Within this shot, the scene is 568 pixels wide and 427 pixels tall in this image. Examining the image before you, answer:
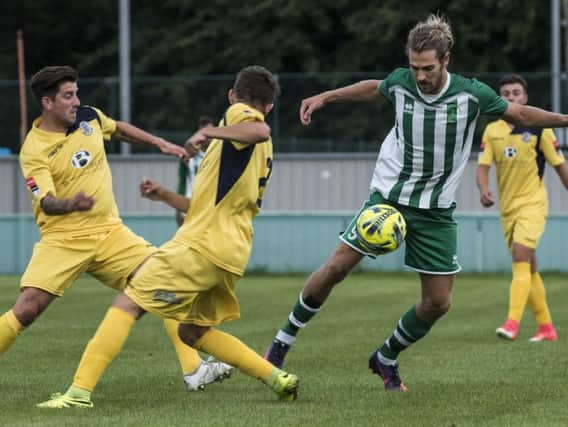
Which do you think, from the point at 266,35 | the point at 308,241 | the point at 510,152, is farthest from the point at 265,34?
the point at 510,152

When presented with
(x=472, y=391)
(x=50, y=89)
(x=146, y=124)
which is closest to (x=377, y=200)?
(x=472, y=391)

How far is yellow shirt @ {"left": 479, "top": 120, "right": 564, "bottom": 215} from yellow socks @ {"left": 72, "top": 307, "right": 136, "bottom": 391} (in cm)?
525

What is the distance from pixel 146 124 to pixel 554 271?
26.2 feet

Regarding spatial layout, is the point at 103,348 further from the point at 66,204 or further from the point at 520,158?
the point at 520,158

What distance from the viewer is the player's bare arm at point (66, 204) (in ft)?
26.0

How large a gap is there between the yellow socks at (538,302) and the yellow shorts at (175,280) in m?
4.92

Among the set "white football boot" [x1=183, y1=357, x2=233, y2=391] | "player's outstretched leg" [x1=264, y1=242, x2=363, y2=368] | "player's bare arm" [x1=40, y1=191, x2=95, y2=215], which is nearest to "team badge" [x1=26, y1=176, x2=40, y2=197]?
"player's bare arm" [x1=40, y1=191, x2=95, y2=215]

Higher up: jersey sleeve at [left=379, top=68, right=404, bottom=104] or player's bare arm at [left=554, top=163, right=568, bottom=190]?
jersey sleeve at [left=379, top=68, right=404, bottom=104]

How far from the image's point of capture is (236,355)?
8.34 meters

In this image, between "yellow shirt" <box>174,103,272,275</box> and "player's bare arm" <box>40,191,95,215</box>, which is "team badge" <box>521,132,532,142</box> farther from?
"player's bare arm" <box>40,191,95,215</box>

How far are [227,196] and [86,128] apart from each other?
138cm

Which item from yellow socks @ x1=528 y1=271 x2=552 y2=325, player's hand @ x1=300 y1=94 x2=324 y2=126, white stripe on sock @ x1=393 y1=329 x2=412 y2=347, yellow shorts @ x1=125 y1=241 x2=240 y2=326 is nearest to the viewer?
yellow shorts @ x1=125 y1=241 x2=240 y2=326

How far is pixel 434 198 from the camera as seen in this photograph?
884cm

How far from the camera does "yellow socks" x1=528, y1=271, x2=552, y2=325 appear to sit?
12.6m
